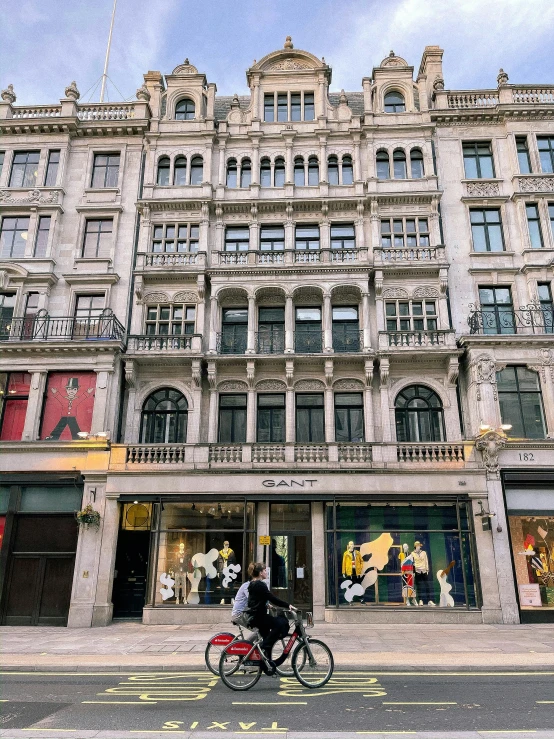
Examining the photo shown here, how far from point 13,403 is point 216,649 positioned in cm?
1563

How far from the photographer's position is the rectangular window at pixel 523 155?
24.8 metres

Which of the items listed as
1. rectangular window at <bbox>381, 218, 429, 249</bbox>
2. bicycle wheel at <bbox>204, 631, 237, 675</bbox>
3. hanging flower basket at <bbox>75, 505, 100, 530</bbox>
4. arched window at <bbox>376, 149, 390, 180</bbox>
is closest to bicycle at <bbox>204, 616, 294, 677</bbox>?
bicycle wheel at <bbox>204, 631, 237, 675</bbox>

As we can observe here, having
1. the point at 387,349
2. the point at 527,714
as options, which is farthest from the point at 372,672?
the point at 387,349

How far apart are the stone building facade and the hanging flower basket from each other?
0.32 feet

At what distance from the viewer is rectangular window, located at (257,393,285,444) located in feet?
71.6

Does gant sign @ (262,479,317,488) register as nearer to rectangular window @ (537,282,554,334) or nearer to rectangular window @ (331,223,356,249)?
rectangular window @ (331,223,356,249)

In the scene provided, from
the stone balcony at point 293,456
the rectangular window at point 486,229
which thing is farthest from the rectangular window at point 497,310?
the stone balcony at point 293,456

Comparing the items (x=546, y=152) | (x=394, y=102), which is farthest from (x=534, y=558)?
(x=394, y=102)

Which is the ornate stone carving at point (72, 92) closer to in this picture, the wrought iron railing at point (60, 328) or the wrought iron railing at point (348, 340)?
the wrought iron railing at point (60, 328)

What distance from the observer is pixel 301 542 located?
19547 mm

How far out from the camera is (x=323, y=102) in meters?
26.2

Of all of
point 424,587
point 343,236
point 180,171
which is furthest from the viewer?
point 180,171

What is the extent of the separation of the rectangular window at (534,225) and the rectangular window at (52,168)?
879 inches

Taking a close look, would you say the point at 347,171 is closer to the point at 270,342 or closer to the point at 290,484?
the point at 270,342
